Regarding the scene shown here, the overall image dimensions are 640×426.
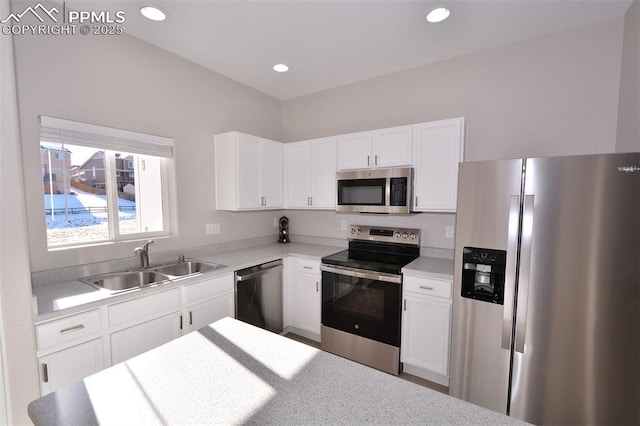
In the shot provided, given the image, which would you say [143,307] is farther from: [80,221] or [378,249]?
[378,249]

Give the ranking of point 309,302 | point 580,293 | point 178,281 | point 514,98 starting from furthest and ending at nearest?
1. point 309,302
2. point 514,98
3. point 178,281
4. point 580,293

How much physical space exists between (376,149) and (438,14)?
1.11 metres

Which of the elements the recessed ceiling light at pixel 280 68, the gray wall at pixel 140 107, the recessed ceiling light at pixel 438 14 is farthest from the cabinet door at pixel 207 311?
the recessed ceiling light at pixel 438 14

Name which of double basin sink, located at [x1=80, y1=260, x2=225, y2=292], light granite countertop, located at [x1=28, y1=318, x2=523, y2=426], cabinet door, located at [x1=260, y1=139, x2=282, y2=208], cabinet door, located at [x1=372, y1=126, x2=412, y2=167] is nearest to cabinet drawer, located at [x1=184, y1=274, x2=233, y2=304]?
double basin sink, located at [x1=80, y1=260, x2=225, y2=292]

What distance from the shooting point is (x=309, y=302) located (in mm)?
2938

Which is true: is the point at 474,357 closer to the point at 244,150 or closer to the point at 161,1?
the point at 244,150

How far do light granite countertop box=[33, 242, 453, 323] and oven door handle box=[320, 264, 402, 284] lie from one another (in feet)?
0.47

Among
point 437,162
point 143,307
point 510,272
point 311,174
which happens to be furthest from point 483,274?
point 143,307

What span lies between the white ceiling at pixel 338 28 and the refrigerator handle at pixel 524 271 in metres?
1.43

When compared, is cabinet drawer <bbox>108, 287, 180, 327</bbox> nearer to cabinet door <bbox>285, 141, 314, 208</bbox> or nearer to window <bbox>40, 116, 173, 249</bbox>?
window <bbox>40, 116, 173, 249</bbox>

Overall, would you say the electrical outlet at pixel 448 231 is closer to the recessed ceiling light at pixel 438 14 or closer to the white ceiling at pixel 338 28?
the white ceiling at pixel 338 28

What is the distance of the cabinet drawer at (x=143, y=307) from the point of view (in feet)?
5.78

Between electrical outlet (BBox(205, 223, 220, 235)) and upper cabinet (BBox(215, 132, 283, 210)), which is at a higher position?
upper cabinet (BBox(215, 132, 283, 210))

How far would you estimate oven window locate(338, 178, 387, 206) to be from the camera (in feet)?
8.73
